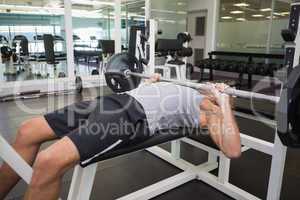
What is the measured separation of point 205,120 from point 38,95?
13.2 ft

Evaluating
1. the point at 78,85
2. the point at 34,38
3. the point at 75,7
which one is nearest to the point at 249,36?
the point at 75,7

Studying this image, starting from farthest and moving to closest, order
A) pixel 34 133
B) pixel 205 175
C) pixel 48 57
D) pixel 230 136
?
pixel 48 57
pixel 205 175
pixel 34 133
pixel 230 136

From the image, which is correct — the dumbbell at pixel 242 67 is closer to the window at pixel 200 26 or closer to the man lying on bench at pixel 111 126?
the window at pixel 200 26

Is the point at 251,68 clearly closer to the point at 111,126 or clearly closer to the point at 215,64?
the point at 215,64

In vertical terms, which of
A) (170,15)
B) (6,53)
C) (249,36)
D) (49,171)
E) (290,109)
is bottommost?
(49,171)

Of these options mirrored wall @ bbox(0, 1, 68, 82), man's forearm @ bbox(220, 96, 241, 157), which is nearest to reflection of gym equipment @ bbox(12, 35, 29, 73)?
mirrored wall @ bbox(0, 1, 68, 82)

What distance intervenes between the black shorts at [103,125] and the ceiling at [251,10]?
6045 mm

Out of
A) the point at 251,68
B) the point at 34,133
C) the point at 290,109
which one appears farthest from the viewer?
the point at 251,68

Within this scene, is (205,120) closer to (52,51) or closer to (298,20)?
(298,20)

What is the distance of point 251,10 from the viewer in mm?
6566

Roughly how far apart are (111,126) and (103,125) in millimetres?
39

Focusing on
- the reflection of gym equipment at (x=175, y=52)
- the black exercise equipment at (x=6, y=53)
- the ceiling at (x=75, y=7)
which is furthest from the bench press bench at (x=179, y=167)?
the black exercise equipment at (x=6, y=53)

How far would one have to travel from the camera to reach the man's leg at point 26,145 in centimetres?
133

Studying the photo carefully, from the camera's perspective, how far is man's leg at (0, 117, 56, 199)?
4.36ft
